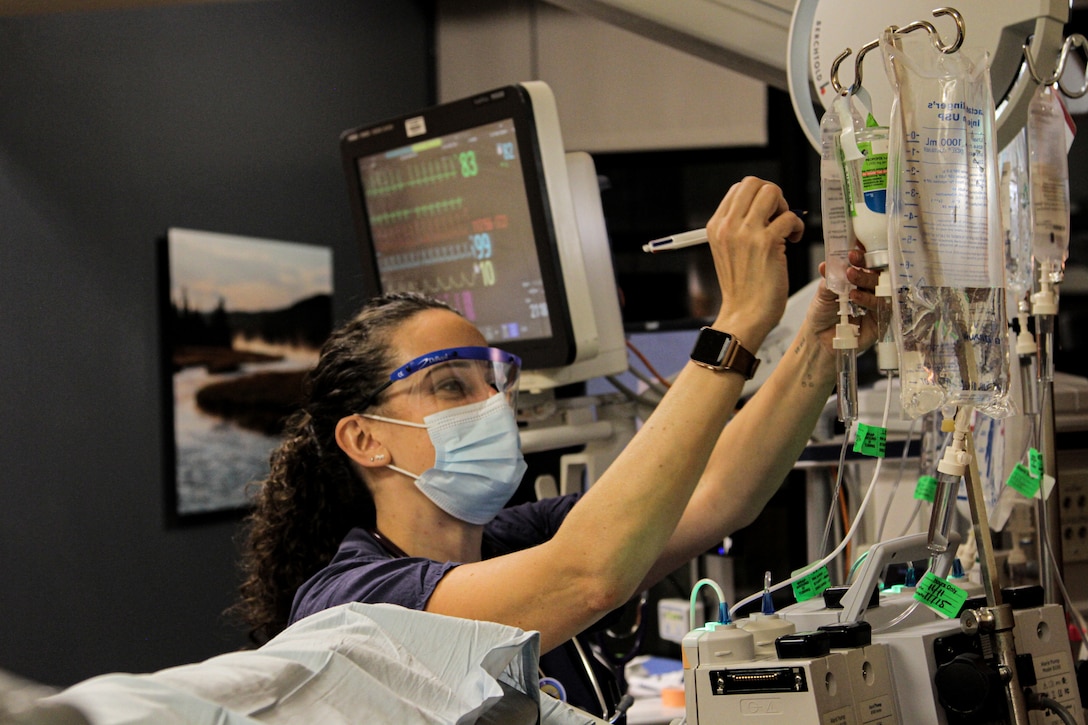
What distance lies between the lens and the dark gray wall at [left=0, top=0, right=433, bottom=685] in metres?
3.32

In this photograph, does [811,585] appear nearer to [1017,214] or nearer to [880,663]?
[880,663]

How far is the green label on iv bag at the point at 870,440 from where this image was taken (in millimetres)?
1182

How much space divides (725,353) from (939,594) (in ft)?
1.17

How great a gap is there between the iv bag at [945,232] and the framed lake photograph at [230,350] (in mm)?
3187

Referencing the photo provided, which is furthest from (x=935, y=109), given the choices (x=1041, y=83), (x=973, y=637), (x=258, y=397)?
(x=258, y=397)

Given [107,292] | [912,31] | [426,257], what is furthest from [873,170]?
[107,292]

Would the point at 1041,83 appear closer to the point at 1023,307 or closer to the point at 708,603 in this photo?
the point at 1023,307

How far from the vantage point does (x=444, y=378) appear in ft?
5.67

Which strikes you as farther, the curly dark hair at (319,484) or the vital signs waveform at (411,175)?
the vital signs waveform at (411,175)

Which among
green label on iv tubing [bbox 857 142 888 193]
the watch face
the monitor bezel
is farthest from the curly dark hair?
green label on iv tubing [bbox 857 142 888 193]

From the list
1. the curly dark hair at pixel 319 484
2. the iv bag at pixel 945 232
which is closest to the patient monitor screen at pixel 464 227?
the curly dark hair at pixel 319 484

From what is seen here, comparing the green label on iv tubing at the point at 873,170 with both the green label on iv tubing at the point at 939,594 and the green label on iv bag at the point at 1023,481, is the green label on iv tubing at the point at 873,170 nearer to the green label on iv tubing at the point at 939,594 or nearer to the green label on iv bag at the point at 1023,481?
the green label on iv tubing at the point at 939,594

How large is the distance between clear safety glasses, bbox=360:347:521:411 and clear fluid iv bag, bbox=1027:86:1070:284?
0.80 metres

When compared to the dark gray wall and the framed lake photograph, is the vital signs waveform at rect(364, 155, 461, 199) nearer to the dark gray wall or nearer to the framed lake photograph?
the dark gray wall
